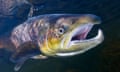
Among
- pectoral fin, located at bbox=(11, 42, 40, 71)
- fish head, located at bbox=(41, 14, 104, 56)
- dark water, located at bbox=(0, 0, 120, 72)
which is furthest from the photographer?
dark water, located at bbox=(0, 0, 120, 72)

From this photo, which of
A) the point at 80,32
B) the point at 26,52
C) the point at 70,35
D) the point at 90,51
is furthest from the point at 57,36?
the point at 90,51

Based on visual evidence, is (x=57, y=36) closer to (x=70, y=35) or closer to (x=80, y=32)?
(x=70, y=35)

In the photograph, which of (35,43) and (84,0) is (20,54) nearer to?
(35,43)

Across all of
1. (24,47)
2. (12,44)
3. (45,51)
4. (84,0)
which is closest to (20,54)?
(24,47)

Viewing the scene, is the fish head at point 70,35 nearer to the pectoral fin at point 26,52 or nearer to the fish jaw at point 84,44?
the fish jaw at point 84,44

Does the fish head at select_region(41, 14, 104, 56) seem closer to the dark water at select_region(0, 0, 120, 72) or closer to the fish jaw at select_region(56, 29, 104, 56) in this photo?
the fish jaw at select_region(56, 29, 104, 56)

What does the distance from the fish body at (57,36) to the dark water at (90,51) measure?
1388 millimetres

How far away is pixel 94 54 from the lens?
241 inches

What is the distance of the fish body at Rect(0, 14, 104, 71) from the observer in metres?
4.07

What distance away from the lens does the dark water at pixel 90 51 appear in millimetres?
5599

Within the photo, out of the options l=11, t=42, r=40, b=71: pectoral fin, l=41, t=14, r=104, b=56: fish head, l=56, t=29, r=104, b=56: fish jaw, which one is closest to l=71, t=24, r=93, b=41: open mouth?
l=41, t=14, r=104, b=56: fish head

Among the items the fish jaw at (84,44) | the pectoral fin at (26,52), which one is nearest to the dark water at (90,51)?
the fish jaw at (84,44)

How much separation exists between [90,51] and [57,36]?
2138 millimetres

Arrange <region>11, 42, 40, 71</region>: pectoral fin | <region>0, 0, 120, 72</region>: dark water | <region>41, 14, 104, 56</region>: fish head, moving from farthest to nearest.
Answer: <region>0, 0, 120, 72</region>: dark water
<region>11, 42, 40, 71</region>: pectoral fin
<region>41, 14, 104, 56</region>: fish head
